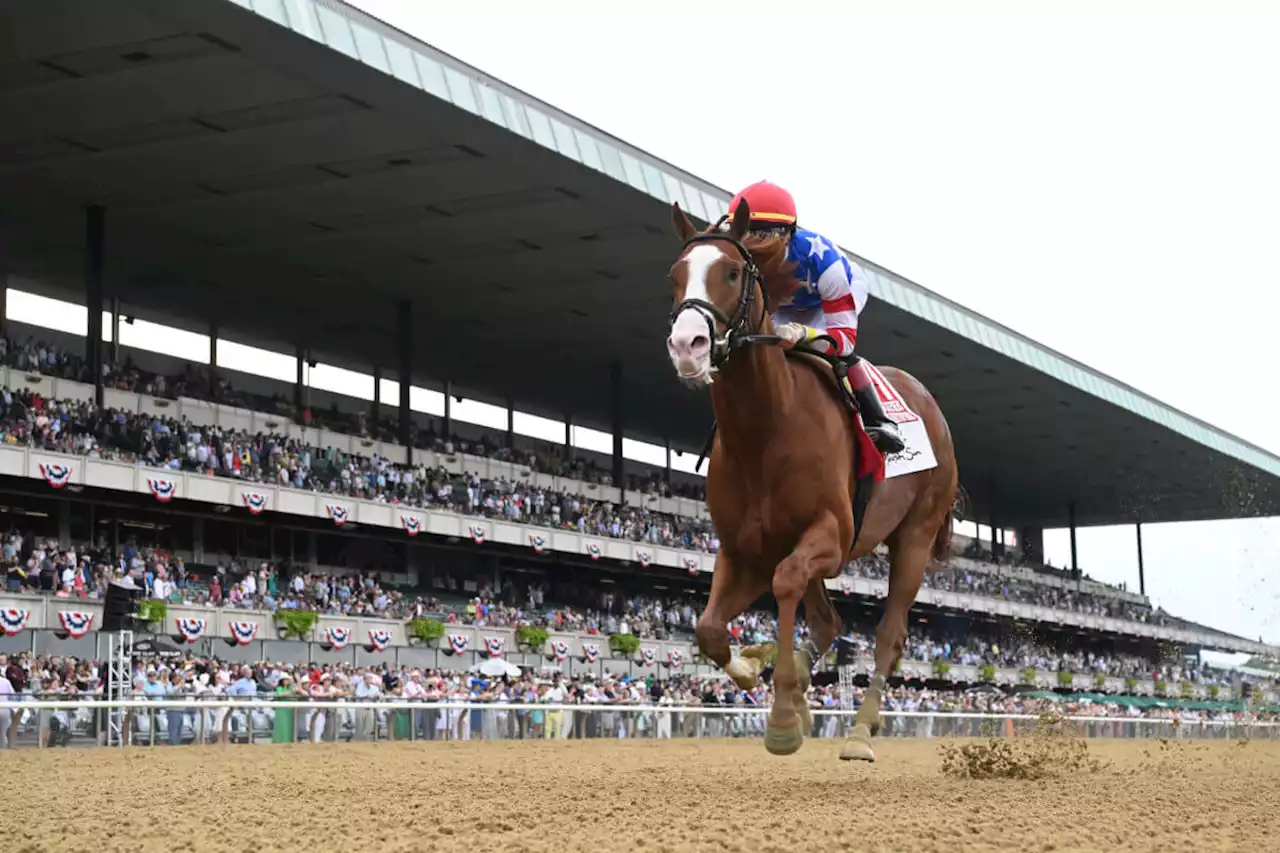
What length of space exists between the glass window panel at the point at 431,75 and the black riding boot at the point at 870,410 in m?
18.6

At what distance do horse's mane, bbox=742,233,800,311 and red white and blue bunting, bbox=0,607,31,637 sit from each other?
722 inches

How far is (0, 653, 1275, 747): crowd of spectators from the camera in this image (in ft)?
58.4

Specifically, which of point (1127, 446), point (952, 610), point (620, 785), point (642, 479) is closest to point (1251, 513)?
point (1127, 446)

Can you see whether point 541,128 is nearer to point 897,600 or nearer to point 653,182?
point 653,182

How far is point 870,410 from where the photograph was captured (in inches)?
337

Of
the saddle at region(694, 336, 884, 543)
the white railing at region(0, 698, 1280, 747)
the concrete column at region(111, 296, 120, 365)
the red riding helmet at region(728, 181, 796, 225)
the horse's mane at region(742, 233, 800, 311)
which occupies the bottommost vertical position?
the white railing at region(0, 698, 1280, 747)

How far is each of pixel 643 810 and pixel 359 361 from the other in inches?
1661

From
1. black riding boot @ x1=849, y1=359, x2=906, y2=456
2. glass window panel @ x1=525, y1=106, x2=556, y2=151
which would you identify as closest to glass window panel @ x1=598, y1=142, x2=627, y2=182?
glass window panel @ x1=525, y1=106, x2=556, y2=151

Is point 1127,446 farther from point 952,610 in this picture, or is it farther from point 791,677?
point 791,677

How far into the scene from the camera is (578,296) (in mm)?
39375

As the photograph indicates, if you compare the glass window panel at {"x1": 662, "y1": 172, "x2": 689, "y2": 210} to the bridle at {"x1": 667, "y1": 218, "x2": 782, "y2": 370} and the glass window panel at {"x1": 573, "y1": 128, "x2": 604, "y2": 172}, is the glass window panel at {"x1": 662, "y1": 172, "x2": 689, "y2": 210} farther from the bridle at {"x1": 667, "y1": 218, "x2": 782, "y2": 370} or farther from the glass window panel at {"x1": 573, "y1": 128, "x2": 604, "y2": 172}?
the bridle at {"x1": 667, "y1": 218, "x2": 782, "y2": 370}

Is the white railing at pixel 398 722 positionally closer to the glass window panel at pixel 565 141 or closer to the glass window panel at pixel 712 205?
the glass window panel at pixel 565 141

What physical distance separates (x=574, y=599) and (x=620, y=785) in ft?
110

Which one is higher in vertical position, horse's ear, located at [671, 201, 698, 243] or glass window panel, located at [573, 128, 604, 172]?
glass window panel, located at [573, 128, 604, 172]
